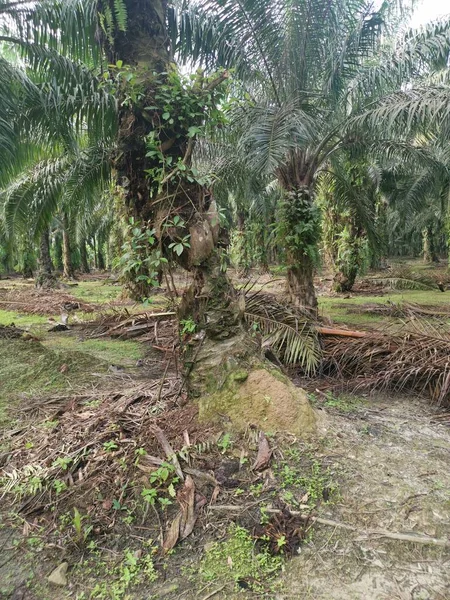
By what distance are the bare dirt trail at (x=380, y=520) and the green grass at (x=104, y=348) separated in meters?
3.31

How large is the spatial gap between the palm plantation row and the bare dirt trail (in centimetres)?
108

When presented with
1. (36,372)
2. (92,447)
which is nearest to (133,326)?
(36,372)

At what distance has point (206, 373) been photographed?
3.03 meters

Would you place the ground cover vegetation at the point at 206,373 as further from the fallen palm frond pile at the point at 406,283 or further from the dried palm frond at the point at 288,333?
the fallen palm frond pile at the point at 406,283

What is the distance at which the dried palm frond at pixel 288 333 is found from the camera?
4379 millimetres

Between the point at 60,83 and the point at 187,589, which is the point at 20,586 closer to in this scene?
the point at 187,589

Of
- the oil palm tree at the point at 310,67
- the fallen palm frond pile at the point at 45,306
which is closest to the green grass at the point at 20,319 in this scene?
the fallen palm frond pile at the point at 45,306

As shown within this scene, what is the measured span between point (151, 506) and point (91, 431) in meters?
0.90

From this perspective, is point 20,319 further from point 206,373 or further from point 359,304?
point 359,304

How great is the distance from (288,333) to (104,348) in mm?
3081

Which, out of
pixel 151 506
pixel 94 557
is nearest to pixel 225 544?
pixel 151 506

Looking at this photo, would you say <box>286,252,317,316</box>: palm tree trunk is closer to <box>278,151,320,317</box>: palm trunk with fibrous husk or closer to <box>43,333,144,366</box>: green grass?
<box>278,151,320,317</box>: palm trunk with fibrous husk

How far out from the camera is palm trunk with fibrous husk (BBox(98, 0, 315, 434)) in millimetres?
2875

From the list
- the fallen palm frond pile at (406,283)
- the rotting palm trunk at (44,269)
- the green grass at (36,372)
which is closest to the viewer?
the green grass at (36,372)
